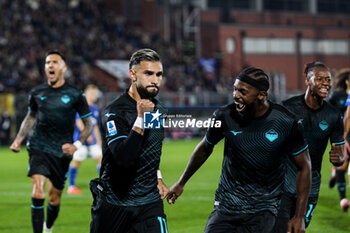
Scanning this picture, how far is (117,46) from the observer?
3709cm

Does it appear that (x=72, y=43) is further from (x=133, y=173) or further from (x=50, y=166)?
(x=133, y=173)

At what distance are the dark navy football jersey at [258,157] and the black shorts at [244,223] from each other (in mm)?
42

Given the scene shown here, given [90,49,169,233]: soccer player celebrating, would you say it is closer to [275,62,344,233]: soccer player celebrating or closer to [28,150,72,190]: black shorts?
[275,62,344,233]: soccer player celebrating

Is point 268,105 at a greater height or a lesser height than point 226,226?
greater

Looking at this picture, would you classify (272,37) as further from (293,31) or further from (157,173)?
(157,173)

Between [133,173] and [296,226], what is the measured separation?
133 centimetres

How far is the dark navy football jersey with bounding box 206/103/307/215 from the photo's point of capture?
14.9 ft

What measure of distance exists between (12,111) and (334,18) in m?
39.0

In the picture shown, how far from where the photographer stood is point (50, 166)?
7352 mm

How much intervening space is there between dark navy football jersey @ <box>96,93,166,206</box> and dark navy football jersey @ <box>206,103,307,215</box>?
585 mm

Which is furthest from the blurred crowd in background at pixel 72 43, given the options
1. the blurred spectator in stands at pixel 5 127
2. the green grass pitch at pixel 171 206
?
the green grass pitch at pixel 171 206

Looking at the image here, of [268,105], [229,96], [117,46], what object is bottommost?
[229,96]

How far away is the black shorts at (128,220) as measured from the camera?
14.5 ft

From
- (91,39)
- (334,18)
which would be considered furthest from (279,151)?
(334,18)
